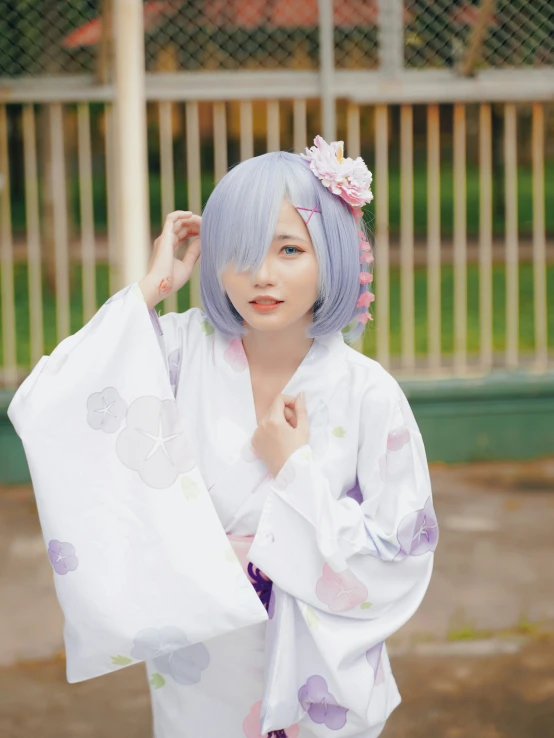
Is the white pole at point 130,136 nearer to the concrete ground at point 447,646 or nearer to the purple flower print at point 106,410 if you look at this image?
the concrete ground at point 447,646

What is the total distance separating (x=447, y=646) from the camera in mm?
3701

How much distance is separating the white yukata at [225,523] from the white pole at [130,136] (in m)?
1.41

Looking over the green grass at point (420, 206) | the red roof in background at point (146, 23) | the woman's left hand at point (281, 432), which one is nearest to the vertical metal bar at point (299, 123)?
the red roof in background at point (146, 23)

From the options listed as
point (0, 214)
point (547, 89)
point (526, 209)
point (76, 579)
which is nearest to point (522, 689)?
point (76, 579)

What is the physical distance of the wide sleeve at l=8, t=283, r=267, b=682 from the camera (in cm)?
189

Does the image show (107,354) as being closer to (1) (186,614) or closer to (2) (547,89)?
(1) (186,614)

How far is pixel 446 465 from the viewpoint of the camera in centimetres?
582

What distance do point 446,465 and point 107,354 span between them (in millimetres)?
4085

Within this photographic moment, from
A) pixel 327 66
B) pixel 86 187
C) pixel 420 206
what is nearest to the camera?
pixel 327 66

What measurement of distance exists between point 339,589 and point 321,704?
9.2 inches

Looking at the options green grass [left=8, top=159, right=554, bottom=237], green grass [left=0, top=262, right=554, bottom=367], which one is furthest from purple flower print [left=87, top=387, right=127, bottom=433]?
green grass [left=8, top=159, right=554, bottom=237]

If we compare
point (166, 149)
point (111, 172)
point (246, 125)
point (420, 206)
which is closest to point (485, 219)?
point (246, 125)

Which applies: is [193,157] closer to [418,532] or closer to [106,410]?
[106,410]

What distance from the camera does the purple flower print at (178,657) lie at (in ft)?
6.22
